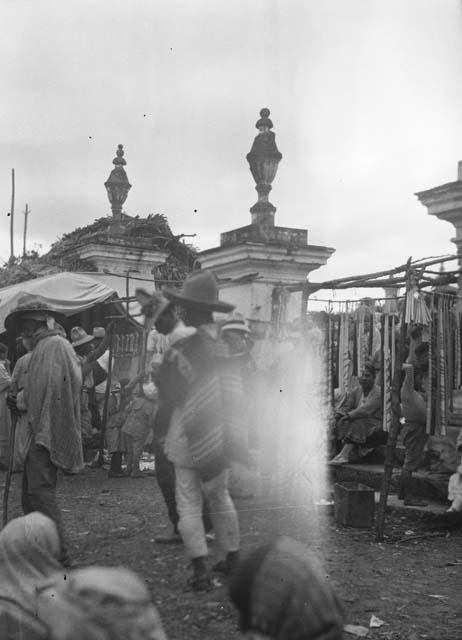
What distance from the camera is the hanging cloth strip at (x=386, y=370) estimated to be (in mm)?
6595

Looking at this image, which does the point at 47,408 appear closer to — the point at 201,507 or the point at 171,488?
the point at 171,488

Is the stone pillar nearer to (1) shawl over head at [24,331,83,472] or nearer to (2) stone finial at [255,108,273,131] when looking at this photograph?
(2) stone finial at [255,108,273,131]

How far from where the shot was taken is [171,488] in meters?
3.61

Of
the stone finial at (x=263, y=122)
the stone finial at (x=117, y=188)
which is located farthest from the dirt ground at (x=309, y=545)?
the stone finial at (x=117, y=188)

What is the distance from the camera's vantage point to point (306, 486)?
670cm

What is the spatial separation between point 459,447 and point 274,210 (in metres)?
2.63

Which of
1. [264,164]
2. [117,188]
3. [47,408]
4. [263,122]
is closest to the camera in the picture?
[263,122]

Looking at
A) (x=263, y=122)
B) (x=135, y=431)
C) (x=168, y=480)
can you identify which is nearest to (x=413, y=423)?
(x=135, y=431)

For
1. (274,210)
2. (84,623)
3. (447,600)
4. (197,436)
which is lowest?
(447,600)

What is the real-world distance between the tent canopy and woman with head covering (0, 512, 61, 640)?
588cm

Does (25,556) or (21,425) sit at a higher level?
(21,425)

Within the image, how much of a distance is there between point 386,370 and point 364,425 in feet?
6.35

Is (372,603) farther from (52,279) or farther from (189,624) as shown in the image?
(52,279)

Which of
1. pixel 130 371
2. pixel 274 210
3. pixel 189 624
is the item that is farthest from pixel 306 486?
pixel 189 624
